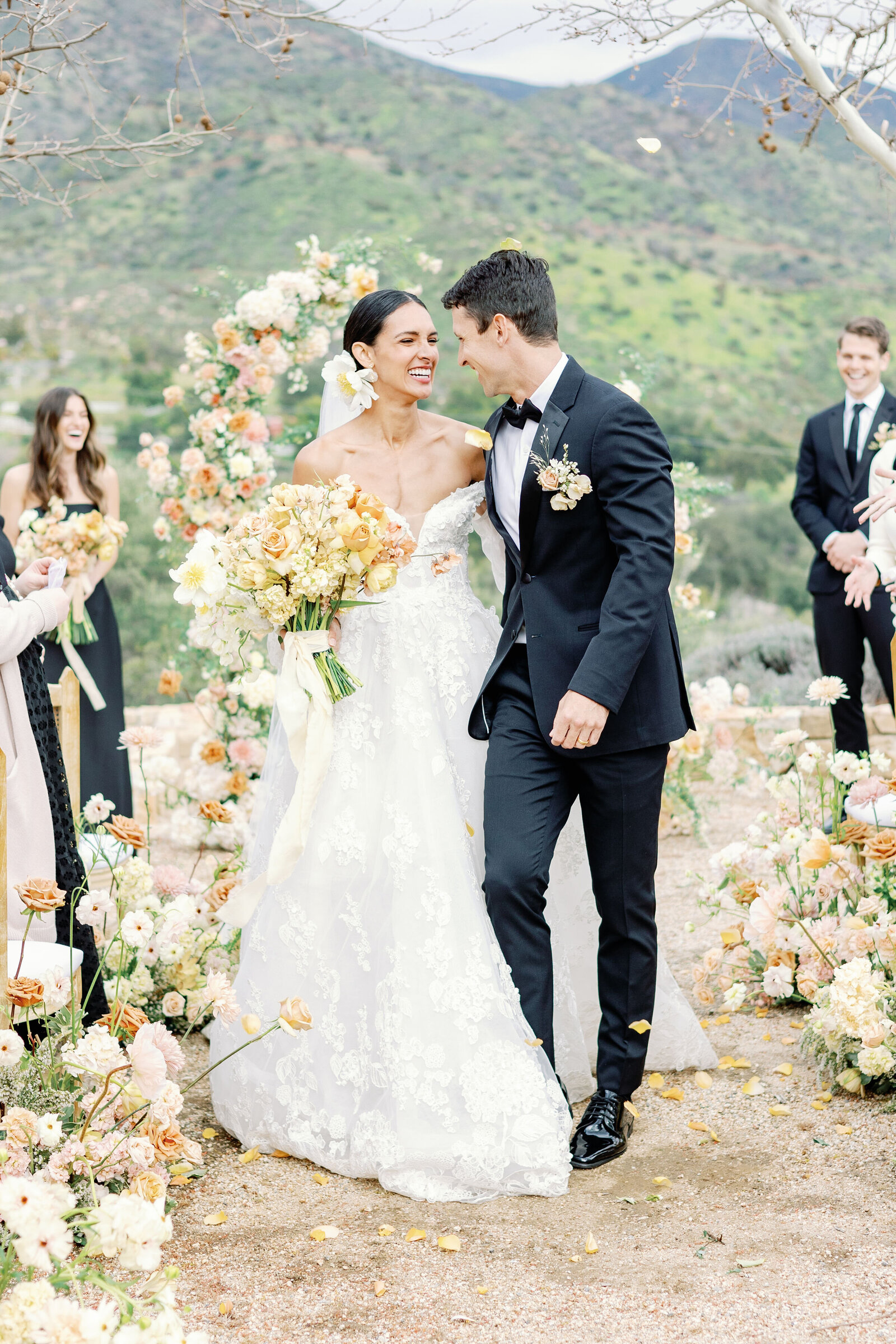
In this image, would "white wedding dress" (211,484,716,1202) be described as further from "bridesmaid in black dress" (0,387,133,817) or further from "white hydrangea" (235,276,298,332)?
"bridesmaid in black dress" (0,387,133,817)

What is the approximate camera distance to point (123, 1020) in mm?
2855

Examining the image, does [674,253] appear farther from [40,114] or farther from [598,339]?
[40,114]

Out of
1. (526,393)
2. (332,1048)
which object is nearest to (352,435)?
(526,393)

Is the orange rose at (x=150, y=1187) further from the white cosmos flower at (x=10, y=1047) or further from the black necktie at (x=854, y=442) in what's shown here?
the black necktie at (x=854, y=442)

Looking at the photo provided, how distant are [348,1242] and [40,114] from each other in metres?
23.0

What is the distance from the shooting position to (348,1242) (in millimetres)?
2834

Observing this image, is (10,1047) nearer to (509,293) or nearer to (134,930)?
(134,930)

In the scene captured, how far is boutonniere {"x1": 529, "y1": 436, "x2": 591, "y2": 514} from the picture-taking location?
3.11 m

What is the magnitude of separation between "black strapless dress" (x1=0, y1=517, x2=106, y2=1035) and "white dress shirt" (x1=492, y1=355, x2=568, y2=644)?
126 cm

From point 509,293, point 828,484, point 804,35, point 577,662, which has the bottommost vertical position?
point 577,662

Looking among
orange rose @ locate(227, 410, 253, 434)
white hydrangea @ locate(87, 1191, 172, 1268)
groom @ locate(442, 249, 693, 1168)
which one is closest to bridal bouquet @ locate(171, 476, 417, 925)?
groom @ locate(442, 249, 693, 1168)

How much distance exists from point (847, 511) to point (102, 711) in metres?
3.61

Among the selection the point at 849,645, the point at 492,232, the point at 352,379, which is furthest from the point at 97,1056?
the point at 492,232

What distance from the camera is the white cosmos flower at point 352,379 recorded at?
141 inches
